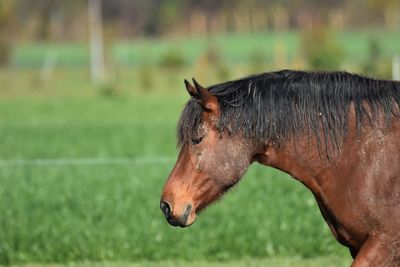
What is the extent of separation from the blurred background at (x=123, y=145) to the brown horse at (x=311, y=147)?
2186 mm

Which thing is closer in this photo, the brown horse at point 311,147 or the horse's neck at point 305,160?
the brown horse at point 311,147

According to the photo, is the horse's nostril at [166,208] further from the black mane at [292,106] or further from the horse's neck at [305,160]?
the horse's neck at [305,160]

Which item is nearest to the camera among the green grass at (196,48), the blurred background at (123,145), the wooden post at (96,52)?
the blurred background at (123,145)

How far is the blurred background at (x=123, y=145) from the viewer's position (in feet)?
32.0

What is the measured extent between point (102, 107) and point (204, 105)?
26.2 metres

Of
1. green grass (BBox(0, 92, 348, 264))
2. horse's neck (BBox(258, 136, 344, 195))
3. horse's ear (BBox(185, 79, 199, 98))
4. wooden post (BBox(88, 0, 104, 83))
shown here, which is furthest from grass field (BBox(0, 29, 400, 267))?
wooden post (BBox(88, 0, 104, 83))

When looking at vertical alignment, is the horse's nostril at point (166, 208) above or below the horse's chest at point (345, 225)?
above

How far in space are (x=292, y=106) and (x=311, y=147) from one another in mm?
277

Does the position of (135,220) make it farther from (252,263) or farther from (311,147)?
(311,147)

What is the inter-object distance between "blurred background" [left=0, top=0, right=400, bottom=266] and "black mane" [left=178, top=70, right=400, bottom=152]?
221 cm

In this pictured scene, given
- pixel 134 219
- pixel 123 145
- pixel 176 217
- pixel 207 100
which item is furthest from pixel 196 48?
pixel 176 217

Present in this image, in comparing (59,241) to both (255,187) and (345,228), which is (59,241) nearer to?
(255,187)

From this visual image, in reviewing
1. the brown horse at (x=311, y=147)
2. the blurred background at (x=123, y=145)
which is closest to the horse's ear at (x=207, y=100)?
the brown horse at (x=311, y=147)

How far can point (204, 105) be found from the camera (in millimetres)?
5242
